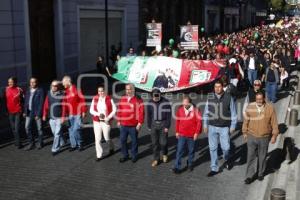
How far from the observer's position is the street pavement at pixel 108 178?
25.7 feet

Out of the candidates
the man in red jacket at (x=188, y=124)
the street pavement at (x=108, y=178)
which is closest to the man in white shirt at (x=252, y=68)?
the street pavement at (x=108, y=178)

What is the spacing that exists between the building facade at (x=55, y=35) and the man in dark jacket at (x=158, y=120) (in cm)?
923

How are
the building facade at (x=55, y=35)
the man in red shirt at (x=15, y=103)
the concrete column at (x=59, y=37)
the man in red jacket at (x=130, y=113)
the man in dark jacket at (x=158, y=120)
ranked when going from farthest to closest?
the concrete column at (x=59, y=37), the building facade at (x=55, y=35), the man in red shirt at (x=15, y=103), the man in red jacket at (x=130, y=113), the man in dark jacket at (x=158, y=120)

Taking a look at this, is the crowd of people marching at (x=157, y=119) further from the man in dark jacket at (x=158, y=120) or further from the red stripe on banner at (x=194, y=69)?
the red stripe on banner at (x=194, y=69)

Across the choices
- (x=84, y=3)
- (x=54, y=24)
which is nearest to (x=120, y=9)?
(x=84, y=3)

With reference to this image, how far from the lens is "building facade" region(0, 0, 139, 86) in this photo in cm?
1697

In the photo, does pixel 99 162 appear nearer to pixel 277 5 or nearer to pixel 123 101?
pixel 123 101

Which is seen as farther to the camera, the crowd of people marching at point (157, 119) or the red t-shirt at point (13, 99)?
the red t-shirt at point (13, 99)

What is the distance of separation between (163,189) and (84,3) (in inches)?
641

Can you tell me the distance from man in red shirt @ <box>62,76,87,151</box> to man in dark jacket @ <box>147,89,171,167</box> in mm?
1909

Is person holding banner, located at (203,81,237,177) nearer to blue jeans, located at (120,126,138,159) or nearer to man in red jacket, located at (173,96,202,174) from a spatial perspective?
man in red jacket, located at (173,96,202,174)

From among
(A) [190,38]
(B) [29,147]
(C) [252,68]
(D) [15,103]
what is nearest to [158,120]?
(B) [29,147]

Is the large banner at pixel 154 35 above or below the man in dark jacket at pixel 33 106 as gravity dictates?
above

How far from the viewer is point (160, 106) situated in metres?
9.05
